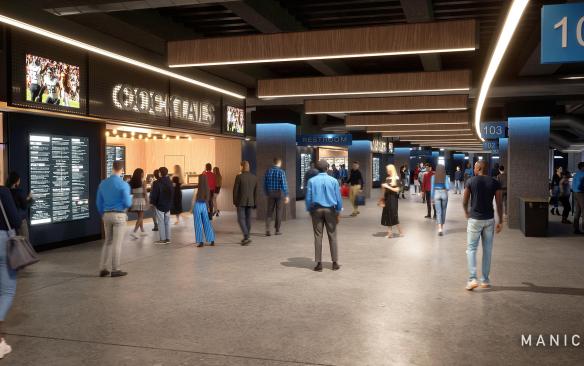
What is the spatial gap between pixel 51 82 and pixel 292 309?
18.4 ft

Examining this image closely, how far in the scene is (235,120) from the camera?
13656 mm

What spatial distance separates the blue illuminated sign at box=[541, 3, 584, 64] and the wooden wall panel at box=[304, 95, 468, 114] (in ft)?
26.4

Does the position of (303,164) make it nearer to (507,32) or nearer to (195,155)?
(195,155)

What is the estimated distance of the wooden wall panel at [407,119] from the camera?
16.0 meters

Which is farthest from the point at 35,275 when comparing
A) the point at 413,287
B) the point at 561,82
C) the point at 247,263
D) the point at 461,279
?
the point at 561,82

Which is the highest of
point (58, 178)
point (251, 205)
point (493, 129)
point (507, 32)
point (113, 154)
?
point (507, 32)

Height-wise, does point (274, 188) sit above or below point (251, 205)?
above

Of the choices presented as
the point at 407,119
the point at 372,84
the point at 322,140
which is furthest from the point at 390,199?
the point at 322,140

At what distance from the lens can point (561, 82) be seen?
10523 millimetres

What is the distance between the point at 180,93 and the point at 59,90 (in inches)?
126

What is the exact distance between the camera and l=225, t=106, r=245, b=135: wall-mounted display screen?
1327 cm

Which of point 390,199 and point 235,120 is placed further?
point 235,120

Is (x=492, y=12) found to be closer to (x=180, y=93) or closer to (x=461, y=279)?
(x=461, y=279)

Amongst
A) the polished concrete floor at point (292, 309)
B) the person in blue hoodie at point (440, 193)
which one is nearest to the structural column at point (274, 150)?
the person in blue hoodie at point (440, 193)
